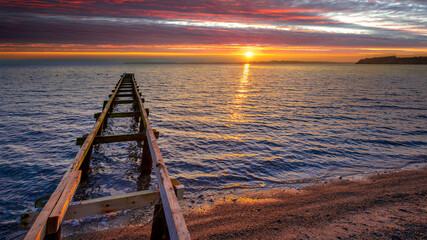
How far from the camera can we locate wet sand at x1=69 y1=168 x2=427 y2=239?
4.71m

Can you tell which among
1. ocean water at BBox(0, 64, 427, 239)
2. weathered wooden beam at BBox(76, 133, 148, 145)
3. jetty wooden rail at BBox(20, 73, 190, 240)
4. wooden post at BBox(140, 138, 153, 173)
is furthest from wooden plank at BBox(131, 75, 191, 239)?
wooden post at BBox(140, 138, 153, 173)

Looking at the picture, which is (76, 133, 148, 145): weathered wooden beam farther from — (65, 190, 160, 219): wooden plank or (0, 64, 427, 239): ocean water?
(65, 190, 160, 219): wooden plank

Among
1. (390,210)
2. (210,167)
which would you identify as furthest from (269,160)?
(390,210)

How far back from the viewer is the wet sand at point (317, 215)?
4715 mm

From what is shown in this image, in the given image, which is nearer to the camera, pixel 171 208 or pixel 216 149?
pixel 171 208

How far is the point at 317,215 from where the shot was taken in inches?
212

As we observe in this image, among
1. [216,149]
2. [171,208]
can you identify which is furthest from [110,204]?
[216,149]

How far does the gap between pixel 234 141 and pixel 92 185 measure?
6.70 meters

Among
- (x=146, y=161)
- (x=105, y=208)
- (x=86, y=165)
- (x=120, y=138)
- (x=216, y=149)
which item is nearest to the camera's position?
(x=105, y=208)

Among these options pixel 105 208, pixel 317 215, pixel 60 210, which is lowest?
pixel 317 215

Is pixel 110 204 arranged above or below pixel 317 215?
above

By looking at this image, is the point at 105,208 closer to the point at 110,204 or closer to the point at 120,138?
the point at 110,204

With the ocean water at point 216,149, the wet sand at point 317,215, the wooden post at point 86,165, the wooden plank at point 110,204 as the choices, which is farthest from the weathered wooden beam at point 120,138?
the wooden plank at point 110,204

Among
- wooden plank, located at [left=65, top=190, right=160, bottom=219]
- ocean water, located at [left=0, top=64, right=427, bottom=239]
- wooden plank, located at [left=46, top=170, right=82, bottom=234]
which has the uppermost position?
wooden plank, located at [left=46, top=170, right=82, bottom=234]
